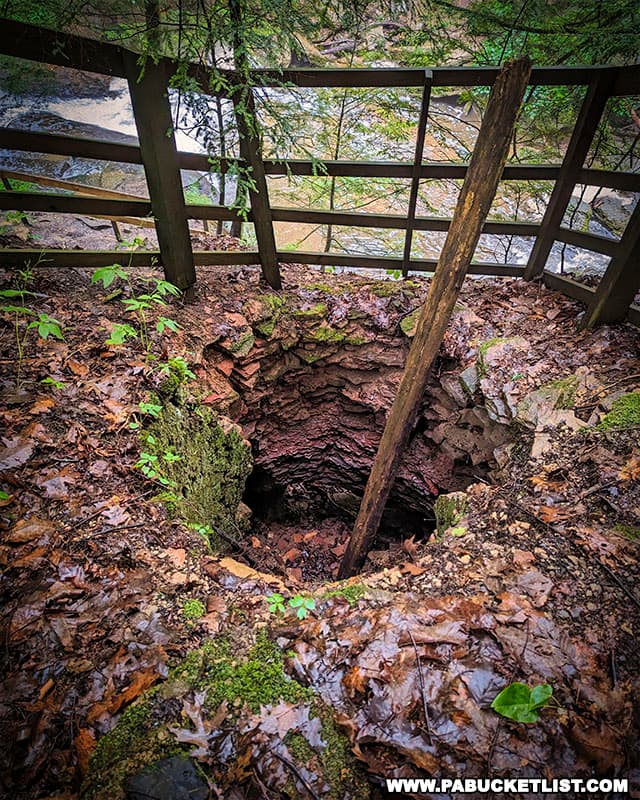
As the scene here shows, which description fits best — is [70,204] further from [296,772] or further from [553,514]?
[553,514]

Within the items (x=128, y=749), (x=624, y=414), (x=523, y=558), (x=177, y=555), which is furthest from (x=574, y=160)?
(x=128, y=749)

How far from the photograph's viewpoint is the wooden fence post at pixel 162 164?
297cm

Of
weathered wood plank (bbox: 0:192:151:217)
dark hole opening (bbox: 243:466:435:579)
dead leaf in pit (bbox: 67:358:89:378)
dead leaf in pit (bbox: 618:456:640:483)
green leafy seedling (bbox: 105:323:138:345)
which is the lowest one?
dark hole opening (bbox: 243:466:435:579)

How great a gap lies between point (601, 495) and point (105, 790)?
2.69 m

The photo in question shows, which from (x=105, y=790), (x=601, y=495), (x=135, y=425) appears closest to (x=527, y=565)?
(x=601, y=495)

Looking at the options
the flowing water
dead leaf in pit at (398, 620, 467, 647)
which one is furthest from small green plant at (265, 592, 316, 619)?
the flowing water

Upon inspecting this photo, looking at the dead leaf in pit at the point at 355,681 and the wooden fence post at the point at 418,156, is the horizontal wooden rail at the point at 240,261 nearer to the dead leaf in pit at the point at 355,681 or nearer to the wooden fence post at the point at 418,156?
the wooden fence post at the point at 418,156

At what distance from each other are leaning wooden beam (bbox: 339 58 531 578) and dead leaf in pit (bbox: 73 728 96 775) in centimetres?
255

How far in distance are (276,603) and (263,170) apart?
3.59 meters

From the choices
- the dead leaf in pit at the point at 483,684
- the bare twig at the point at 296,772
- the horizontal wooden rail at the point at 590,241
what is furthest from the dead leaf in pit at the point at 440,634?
the horizontal wooden rail at the point at 590,241

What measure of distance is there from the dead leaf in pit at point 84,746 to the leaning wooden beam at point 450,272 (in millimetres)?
2547

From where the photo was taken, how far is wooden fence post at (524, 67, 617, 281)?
328 cm

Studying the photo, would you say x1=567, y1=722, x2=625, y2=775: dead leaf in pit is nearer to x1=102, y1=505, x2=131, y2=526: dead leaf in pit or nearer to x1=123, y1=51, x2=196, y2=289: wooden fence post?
x1=102, y1=505, x2=131, y2=526: dead leaf in pit

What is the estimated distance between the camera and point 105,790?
1390 mm
